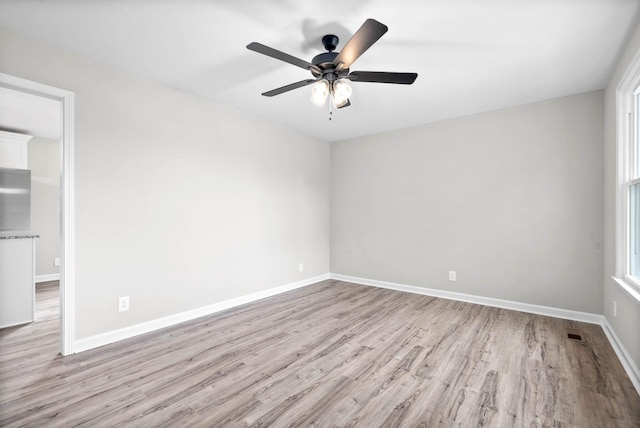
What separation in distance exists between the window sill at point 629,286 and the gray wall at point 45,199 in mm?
7472

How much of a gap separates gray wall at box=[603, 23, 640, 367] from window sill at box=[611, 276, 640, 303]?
0.11 ft

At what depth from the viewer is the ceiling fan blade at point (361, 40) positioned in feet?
5.18

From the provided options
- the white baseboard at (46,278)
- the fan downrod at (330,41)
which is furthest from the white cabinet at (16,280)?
the fan downrod at (330,41)

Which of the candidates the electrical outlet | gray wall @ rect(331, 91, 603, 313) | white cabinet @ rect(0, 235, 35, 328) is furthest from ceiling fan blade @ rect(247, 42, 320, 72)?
white cabinet @ rect(0, 235, 35, 328)

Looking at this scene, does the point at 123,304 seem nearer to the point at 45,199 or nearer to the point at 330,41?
the point at 330,41

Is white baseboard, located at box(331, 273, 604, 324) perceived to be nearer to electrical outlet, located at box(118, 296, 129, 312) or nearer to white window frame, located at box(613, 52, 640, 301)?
white window frame, located at box(613, 52, 640, 301)

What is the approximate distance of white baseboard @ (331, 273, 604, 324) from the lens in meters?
3.13

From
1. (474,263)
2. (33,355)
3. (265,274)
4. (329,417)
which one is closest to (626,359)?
(474,263)

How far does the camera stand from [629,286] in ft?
7.36

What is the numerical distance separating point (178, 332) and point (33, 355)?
3.51ft

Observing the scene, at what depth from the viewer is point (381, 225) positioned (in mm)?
4652

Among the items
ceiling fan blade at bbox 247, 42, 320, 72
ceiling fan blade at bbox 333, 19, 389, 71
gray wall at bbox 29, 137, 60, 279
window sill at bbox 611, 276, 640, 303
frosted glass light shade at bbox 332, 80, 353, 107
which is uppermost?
ceiling fan blade at bbox 247, 42, 320, 72

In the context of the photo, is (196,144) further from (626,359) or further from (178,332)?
(626,359)

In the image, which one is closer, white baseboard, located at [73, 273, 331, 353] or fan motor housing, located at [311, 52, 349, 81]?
fan motor housing, located at [311, 52, 349, 81]
